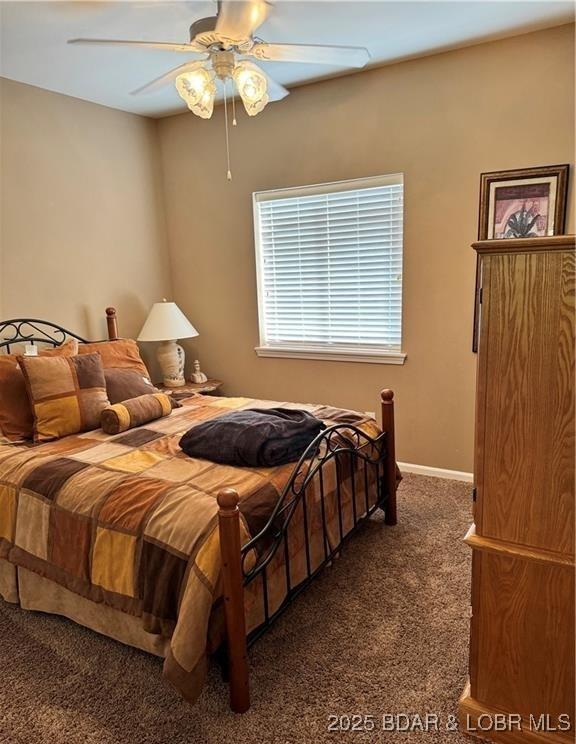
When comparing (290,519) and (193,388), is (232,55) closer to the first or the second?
(290,519)

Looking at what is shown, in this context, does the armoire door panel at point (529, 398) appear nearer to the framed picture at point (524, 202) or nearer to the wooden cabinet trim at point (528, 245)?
the wooden cabinet trim at point (528, 245)

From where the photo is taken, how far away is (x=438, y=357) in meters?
3.25

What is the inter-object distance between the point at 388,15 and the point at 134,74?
1563 millimetres

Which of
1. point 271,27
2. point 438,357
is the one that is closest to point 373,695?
point 438,357

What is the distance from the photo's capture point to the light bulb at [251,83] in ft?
6.85

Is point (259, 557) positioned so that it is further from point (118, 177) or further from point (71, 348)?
point (118, 177)

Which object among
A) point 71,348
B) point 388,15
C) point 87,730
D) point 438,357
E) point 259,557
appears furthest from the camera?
point 438,357

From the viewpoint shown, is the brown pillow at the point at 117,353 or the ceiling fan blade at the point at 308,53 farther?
the brown pillow at the point at 117,353

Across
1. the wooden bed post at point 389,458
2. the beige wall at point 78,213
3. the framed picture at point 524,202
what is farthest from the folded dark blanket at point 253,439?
the beige wall at point 78,213

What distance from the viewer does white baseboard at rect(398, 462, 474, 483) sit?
3.30m

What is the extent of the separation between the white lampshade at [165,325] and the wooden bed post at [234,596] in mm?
2315

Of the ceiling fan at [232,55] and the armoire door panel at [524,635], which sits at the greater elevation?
the ceiling fan at [232,55]

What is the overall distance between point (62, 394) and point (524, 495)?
7.26 ft

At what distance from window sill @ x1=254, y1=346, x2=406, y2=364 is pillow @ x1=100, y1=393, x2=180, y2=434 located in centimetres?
112
